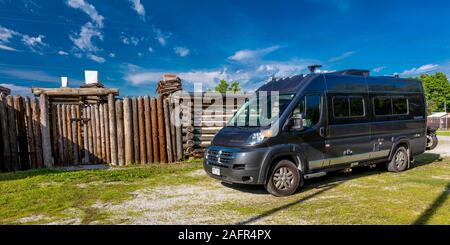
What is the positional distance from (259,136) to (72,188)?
194 inches

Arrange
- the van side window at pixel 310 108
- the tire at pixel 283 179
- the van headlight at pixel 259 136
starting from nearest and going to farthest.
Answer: the van headlight at pixel 259 136 → the tire at pixel 283 179 → the van side window at pixel 310 108

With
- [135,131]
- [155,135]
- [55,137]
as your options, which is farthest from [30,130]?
[155,135]

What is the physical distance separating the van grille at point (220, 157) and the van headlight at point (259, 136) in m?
0.46

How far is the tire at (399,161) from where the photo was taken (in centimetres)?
888

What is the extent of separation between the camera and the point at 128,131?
11.2m

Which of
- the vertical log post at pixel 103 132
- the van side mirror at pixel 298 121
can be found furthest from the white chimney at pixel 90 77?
the van side mirror at pixel 298 121

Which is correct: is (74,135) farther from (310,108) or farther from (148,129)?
(310,108)

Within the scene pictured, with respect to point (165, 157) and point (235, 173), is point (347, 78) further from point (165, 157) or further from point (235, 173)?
point (165, 157)

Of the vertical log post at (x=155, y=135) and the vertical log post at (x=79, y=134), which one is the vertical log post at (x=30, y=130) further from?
the vertical log post at (x=155, y=135)

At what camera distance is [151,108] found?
11.6 metres

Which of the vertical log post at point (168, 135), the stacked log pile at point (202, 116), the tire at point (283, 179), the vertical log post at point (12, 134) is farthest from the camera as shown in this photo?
the stacked log pile at point (202, 116)

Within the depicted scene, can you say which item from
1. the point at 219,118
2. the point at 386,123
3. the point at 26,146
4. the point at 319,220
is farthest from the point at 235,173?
the point at 26,146

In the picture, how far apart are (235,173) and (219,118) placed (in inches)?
280

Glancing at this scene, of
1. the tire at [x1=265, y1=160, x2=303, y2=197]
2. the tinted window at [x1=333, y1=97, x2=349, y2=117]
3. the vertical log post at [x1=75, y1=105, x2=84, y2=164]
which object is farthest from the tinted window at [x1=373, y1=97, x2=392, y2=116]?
the vertical log post at [x1=75, y1=105, x2=84, y2=164]
